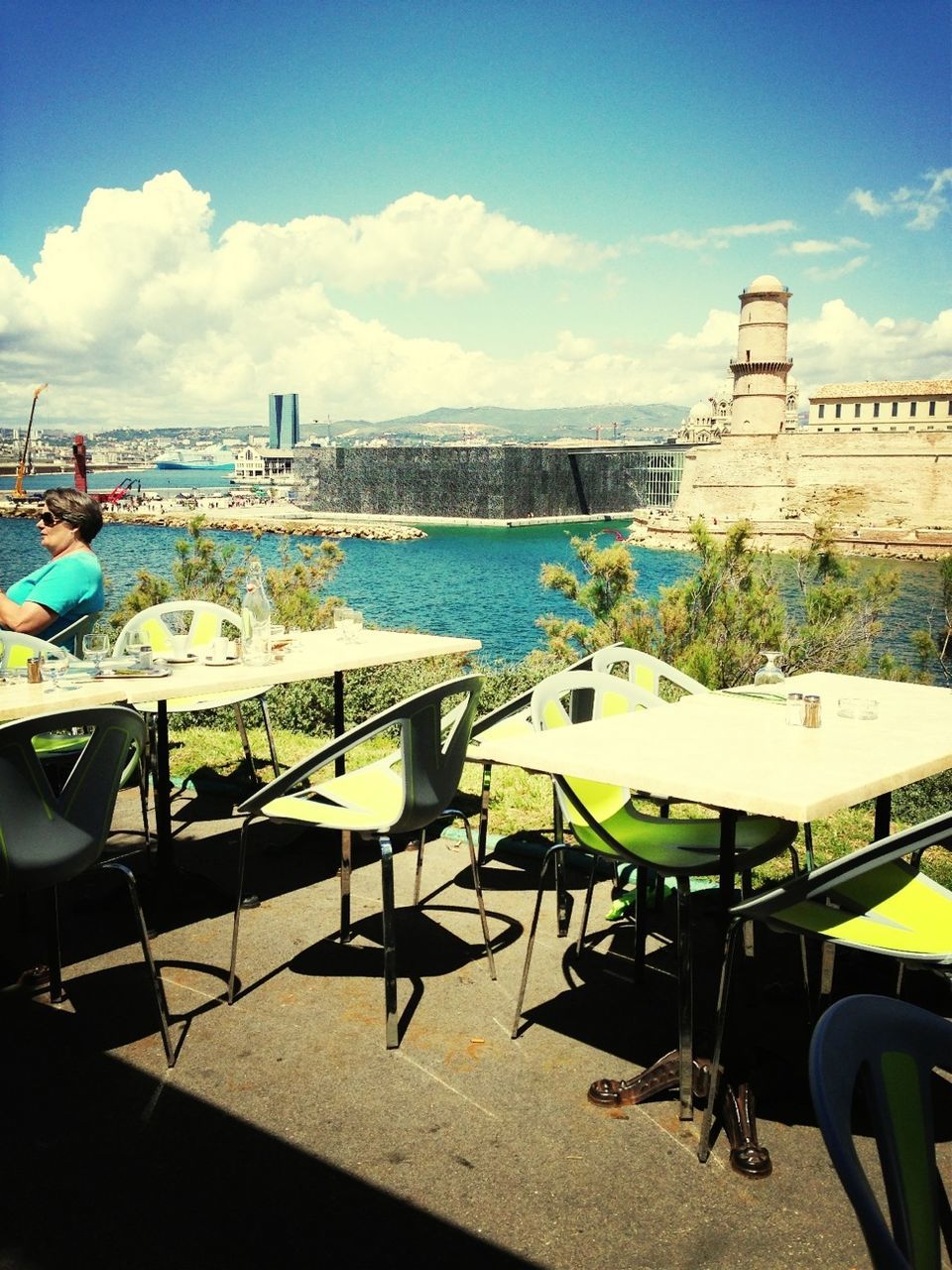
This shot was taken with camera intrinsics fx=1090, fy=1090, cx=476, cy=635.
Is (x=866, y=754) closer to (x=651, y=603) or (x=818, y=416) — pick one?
(x=651, y=603)

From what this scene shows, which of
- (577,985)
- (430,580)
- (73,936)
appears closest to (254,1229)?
(577,985)

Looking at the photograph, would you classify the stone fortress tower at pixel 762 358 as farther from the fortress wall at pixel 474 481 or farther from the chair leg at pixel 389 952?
the chair leg at pixel 389 952

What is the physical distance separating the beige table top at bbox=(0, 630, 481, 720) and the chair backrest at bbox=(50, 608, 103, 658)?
0.60 meters

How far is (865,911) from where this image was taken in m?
2.17

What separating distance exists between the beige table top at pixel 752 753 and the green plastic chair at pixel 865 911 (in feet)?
0.38

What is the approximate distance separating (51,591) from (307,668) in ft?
3.43

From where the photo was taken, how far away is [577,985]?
2732mm

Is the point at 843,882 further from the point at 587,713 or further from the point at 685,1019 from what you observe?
the point at 587,713

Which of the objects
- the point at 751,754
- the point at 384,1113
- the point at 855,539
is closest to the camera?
the point at 384,1113

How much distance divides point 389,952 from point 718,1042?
77cm

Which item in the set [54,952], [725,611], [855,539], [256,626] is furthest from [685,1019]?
[855,539]

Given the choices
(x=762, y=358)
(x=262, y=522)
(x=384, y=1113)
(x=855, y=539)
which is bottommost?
(x=262, y=522)

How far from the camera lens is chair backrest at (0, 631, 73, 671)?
3.32 m

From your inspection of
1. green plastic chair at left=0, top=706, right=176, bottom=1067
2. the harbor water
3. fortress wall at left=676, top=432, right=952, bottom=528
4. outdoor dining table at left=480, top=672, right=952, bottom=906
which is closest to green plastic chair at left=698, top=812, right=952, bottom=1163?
outdoor dining table at left=480, top=672, right=952, bottom=906
